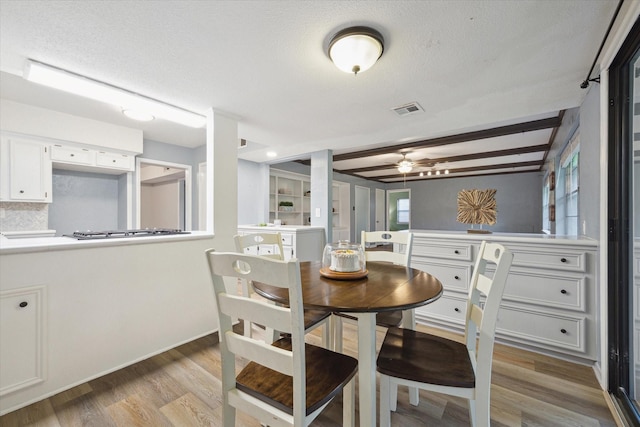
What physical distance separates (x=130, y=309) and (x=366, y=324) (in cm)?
192

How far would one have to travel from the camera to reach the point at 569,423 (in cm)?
146

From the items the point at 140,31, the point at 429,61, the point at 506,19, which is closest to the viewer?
the point at 506,19

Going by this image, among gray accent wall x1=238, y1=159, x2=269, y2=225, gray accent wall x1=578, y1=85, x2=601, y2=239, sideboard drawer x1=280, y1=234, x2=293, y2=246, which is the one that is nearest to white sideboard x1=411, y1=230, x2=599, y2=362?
gray accent wall x1=578, y1=85, x2=601, y2=239

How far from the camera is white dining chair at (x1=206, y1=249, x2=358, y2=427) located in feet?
2.82

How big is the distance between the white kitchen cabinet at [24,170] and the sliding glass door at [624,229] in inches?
200

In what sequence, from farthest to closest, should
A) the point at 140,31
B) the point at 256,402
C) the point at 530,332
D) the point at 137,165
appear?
the point at 137,165, the point at 530,332, the point at 140,31, the point at 256,402

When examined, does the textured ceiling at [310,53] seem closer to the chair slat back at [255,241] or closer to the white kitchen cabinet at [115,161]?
the white kitchen cabinet at [115,161]

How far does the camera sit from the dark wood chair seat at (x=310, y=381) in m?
0.96

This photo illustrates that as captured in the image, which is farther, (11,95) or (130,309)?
(11,95)

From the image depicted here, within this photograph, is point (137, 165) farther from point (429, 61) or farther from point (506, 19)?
point (506, 19)

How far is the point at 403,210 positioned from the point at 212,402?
8.75m

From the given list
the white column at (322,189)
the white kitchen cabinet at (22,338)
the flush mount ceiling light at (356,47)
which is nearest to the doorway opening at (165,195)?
the white column at (322,189)

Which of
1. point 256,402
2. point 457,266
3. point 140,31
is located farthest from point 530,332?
point 140,31

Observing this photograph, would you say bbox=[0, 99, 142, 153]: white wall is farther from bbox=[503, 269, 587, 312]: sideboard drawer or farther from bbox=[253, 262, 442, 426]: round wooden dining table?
bbox=[503, 269, 587, 312]: sideboard drawer
